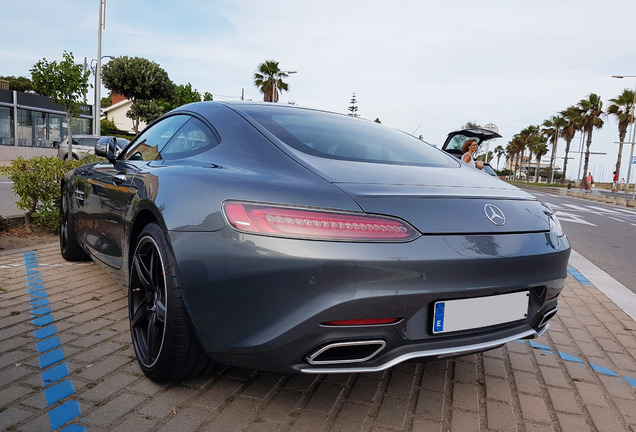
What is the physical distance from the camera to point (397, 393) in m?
2.36

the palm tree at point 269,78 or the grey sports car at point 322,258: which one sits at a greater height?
the palm tree at point 269,78

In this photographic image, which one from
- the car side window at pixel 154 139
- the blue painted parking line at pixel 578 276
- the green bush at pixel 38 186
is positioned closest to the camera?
the car side window at pixel 154 139

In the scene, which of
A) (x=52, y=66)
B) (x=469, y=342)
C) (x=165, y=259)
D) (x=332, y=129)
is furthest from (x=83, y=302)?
(x=52, y=66)

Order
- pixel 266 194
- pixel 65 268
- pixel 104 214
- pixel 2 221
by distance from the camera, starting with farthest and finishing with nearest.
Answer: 1. pixel 2 221
2. pixel 65 268
3. pixel 104 214
4. pixel 266 194

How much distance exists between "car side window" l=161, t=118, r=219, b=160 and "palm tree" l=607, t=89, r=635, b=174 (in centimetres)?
4838

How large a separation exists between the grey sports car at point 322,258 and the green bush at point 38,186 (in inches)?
164

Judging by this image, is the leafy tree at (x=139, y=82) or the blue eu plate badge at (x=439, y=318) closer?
the blue eu plate badge at (x=439, y=318)

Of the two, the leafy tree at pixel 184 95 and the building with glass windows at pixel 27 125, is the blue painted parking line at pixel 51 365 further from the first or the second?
the leafy tree at pixel 184 95

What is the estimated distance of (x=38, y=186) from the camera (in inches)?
236

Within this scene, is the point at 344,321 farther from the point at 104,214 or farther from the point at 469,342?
the point at 104,214

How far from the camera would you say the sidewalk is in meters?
2.06

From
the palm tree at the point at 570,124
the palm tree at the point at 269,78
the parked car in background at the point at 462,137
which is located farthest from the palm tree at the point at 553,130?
the parked car in background at the point at 462,137

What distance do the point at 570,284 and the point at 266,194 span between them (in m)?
4.29

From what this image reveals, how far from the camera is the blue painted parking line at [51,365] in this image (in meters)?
2.03
